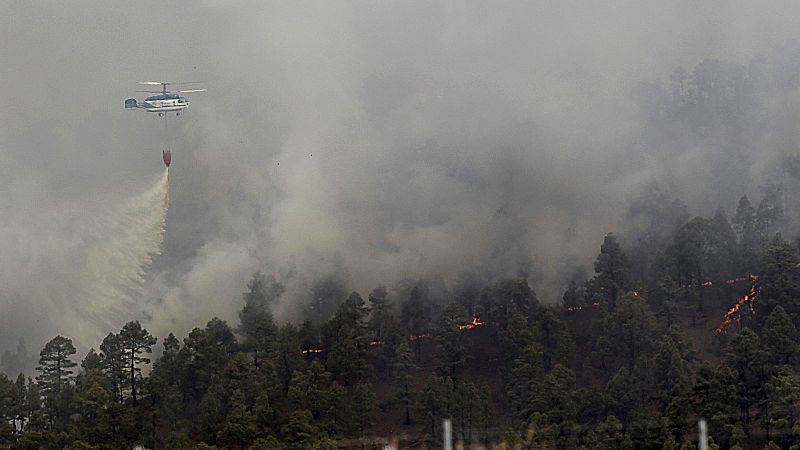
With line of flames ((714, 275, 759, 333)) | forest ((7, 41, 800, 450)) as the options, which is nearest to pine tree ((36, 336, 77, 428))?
forest ((7, 41, 800, 450))

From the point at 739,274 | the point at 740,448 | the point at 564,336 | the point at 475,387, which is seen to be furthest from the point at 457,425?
the point at 739,274

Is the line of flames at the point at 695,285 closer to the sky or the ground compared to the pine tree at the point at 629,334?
closer to the sky

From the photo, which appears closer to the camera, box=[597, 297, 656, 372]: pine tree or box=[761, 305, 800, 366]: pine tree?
box=[761, 305, 800, 366]: pine tree

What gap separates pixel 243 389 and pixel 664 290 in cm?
3509

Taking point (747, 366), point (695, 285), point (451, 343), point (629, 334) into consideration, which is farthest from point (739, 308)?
point (451, 343)

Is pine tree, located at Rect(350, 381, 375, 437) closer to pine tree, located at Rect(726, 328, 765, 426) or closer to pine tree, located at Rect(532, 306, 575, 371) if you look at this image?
pine tree, located at Rect(532, 306, 575, 371)

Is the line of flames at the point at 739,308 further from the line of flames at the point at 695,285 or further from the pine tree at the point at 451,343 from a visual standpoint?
the pine tree at the point at 451,343

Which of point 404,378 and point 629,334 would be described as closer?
point 629,334

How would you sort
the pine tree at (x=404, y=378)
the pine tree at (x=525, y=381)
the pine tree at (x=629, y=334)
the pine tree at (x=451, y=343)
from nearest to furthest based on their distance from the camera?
1. the pine tree at (x=525, y=381)
2. the pine tree at (x=629, y=334)
3. the pine tree at (x=404, y=378)
4. the pine tree at (x=451, y=343)

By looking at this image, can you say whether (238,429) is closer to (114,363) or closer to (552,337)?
(114,363)

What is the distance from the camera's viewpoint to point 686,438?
352 ft

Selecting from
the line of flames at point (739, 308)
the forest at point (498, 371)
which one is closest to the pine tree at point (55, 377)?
the forest at point (498, 371)

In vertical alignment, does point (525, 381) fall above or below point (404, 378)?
below

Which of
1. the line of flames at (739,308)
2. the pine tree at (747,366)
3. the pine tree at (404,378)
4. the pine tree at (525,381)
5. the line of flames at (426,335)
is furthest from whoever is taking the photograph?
the line of flames at (426,335)
